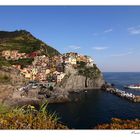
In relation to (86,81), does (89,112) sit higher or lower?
lower

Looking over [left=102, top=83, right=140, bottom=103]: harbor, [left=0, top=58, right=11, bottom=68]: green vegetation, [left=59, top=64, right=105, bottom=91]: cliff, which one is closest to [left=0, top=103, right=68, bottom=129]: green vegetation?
[left=0, top=58, right=11, bottom=68]: green vegetation

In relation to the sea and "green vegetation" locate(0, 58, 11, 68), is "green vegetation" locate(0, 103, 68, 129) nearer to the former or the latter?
"green vegetation" locate(0, 58, 11, 68)

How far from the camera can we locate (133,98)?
152 ft

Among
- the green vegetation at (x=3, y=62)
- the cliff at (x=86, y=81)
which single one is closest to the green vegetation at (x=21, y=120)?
the green vegetation at (x=3, y=62)

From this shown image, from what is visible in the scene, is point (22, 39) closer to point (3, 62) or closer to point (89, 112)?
point (3, 62)

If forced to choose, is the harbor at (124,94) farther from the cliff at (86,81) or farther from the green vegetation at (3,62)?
the green vegetation at (3,62)

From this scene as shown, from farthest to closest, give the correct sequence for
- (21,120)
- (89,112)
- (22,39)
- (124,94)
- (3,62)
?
(124,94), (89,112), (3,62), (22,39), (21,120)

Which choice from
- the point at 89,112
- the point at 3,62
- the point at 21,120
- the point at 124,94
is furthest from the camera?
the point at 124,94

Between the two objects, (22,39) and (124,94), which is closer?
(22,39)

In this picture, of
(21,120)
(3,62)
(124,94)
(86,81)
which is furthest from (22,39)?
(86,81)
